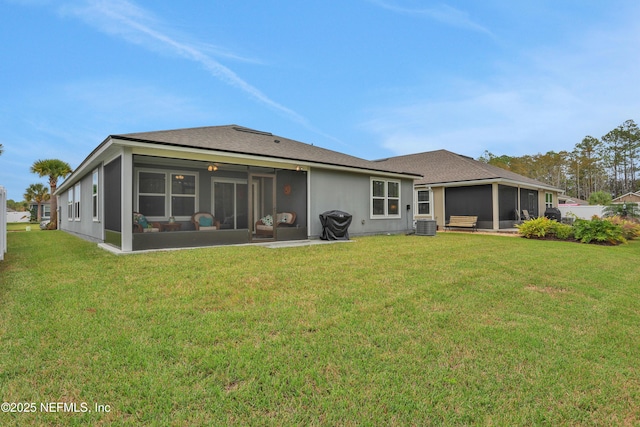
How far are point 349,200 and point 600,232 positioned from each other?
9.31m

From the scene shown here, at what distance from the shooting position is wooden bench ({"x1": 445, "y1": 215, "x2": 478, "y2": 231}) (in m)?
16.1

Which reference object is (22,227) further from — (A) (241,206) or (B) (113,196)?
(B) (113,196)

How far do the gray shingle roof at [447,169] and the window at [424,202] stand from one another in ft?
2.32

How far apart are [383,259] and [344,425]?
17.2ft

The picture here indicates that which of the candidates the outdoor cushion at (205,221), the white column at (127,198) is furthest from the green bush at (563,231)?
the white column at (127,198)

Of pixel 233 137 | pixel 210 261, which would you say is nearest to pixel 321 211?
pixel 233 137

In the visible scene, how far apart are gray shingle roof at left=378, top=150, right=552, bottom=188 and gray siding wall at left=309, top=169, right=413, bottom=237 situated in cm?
495

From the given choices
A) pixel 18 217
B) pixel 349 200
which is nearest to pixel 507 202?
pixel 349 200

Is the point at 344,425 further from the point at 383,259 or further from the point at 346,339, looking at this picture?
the point at 383,259

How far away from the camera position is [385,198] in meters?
13.2

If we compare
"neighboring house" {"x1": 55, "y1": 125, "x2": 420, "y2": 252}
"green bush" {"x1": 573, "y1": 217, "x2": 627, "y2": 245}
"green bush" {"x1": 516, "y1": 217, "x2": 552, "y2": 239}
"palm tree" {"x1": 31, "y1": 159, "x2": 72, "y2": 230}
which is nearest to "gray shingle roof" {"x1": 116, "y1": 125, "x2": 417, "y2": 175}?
"neighboring house" {"x1": 55, "y1": 125, "x2": 420, "y2": 252}

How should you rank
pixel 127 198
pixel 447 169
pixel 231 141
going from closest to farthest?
1. pixel 127 198
2. pixel 231 141
3. pixel 447 169

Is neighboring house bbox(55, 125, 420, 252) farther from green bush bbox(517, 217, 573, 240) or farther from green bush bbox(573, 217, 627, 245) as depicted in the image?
green bush bbox(573, 217, 627, 245)

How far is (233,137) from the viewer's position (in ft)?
36.3
